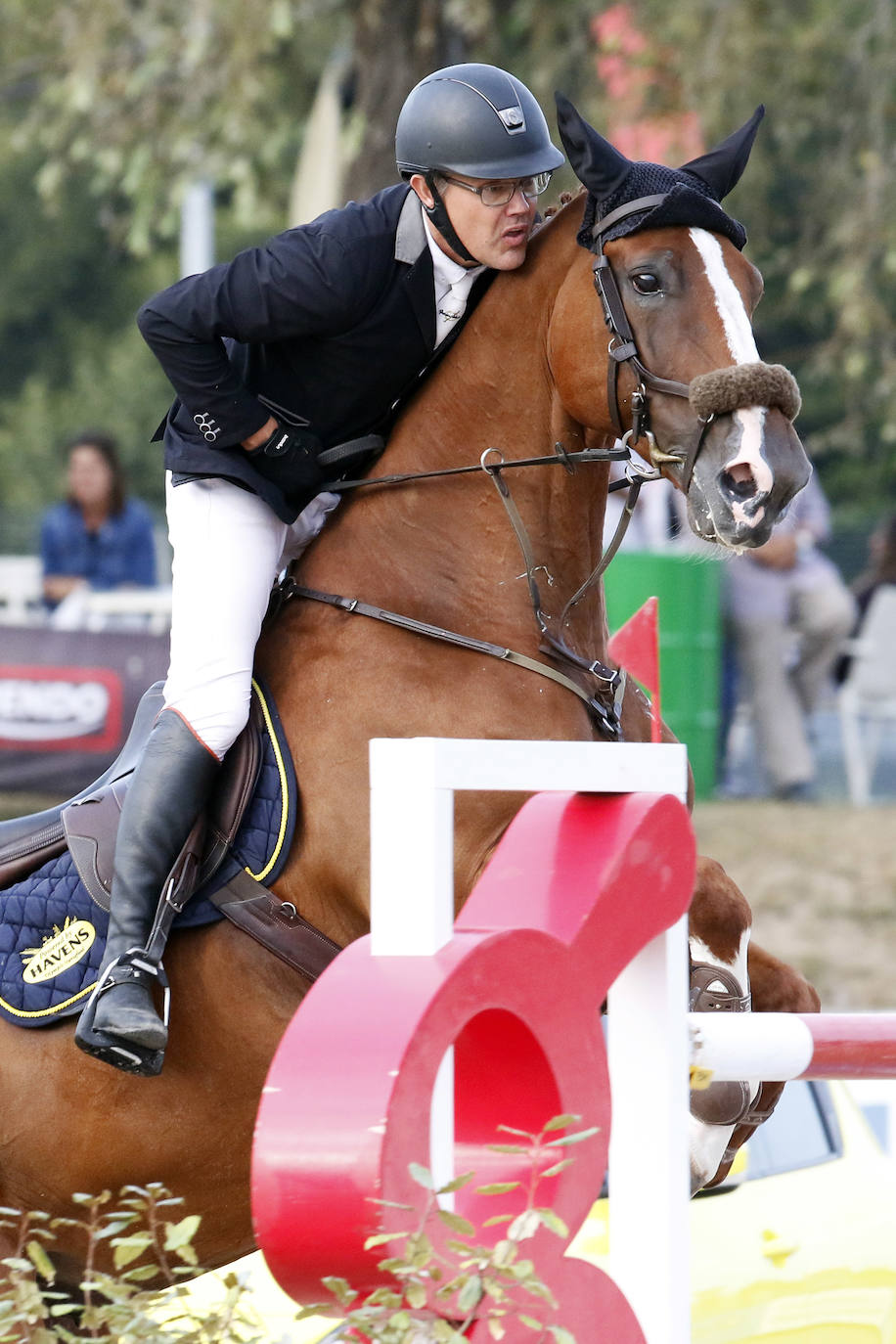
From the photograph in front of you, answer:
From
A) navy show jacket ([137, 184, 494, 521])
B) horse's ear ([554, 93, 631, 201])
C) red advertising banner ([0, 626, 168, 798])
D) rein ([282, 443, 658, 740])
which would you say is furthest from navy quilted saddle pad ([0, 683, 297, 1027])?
red advertising banner ([0, 626, 168, 798])

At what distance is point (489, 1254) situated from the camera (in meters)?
2.05

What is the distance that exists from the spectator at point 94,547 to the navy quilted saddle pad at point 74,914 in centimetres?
808

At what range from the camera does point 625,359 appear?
3.35 metres

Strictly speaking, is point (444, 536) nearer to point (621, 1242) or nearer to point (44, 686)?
point (621, 1242)

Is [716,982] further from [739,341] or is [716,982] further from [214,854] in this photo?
[739,341]

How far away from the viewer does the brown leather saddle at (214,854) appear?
339 cm

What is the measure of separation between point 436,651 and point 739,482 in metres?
0.66

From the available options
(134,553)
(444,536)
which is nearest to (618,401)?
(444,536)

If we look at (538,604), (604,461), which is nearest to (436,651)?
(538,604)

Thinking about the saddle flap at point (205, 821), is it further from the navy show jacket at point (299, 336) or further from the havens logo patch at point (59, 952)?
the navy show jacket at point (299, 336)

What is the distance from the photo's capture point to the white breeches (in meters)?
3.42

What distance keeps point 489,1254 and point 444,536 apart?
1775mm

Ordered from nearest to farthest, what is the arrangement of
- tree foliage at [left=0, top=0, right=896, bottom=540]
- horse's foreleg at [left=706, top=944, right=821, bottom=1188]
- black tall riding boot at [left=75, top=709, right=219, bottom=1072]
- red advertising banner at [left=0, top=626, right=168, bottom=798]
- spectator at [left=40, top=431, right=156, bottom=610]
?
black tall riding boot at [left=75, top=709, right=219, bottom=1072]
horse's foreleg at [left=706, top=944, right=821, bottom=1188]
red advertising banner at [left=0, top=626, right=168, bottom=798]
tree foliage at [left=0, top=0, right=896, bottom=540]
spectator at [left=40, top=431, right=156, bottom=610]

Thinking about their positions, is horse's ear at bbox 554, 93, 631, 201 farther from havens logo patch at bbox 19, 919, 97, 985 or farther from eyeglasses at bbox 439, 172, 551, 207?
havens logo patch at bbox 19, 919, 97, 985
